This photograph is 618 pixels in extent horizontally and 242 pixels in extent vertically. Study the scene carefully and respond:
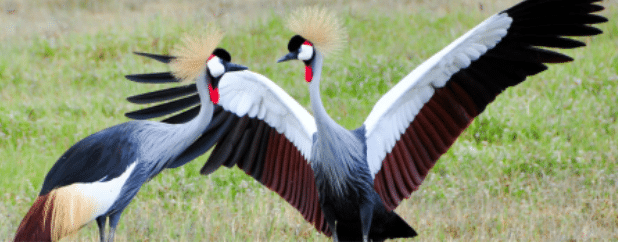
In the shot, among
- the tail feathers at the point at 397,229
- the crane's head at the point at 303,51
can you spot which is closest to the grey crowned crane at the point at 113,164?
the crane's head at the point at 303,51

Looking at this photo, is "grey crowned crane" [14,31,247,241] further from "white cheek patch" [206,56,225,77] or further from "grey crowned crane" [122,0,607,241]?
"grey crowned crane" [122,0,607,241]

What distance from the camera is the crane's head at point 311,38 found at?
3.81 metres

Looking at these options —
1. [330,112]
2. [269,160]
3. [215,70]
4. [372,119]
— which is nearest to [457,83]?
[372,119]

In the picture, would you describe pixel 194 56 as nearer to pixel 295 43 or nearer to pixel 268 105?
pixel 295 43

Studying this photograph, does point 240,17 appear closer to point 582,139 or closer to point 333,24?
point 582,139

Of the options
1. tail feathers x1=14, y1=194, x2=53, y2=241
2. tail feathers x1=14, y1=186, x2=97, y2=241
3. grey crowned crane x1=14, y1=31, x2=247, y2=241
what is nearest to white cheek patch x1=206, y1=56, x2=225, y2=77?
grey crowned crane x1=14, y1=31, x2=247, y2=241

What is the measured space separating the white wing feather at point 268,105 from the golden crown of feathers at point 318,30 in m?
0.45

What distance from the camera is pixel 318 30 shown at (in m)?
3.88

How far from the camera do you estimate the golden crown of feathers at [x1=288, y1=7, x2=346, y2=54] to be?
3.87 metres

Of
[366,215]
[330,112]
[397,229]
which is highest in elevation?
[366,215]

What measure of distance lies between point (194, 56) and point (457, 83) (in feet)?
4.83

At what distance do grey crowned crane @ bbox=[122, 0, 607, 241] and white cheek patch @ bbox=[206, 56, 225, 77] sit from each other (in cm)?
36

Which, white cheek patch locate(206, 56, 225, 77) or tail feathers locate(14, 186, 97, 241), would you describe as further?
white cheek patch locate(206, 56, 225, 77)

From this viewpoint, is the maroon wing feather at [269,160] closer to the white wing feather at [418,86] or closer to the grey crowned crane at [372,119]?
the grey crowned crane at [372,119]
